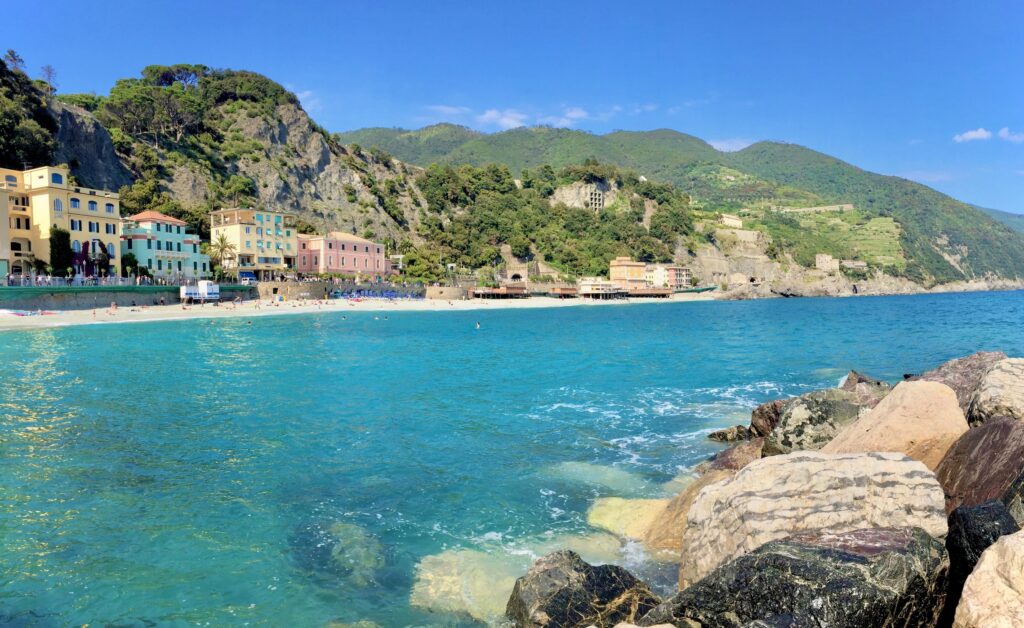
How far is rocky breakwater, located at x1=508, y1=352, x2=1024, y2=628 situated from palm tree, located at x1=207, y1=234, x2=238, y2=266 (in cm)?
7740

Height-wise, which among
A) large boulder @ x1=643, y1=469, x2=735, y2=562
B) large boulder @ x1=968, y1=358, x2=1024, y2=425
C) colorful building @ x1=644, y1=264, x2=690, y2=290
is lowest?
large boulder @ x1=643, y1=469, x2=735, y2=562

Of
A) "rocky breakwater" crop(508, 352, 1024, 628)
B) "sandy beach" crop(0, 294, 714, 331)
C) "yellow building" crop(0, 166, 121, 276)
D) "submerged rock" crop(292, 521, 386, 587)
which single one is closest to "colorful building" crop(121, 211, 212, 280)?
"yellow building" crop(0, 166, 121, 276)

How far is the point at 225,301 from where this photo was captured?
231 feet

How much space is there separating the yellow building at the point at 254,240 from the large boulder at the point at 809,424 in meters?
78.2

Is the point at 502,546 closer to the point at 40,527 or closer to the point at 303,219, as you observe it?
the point at 40,527

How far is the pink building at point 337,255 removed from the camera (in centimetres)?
9100

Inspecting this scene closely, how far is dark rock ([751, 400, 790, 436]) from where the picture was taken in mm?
13680

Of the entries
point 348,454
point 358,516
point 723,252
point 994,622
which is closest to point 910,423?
point 994,622

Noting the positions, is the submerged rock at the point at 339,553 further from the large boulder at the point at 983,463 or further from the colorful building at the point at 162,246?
the colorful building at the point at 162,246

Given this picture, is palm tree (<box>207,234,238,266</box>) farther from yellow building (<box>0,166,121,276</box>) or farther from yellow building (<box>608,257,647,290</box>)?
yellow building (<box>608,257,647,290</box>)

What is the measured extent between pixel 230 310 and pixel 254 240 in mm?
21006

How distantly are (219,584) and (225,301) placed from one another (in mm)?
69084

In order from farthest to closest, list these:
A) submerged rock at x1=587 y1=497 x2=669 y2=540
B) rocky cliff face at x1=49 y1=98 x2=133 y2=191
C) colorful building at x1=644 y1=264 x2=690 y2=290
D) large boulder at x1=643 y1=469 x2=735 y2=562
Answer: colorful building at x1=644 y1=264 x2=690 y2=290 < rocky cliff face at x1=49 y1=98 x2=133 y2=191 < submerged rock at x1=587 y1=497 x2=669 y2=540 < large boulder at x1=643 y1=469 x2=735 y2=562

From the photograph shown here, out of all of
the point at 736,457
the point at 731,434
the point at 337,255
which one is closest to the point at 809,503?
the point at 736,457
